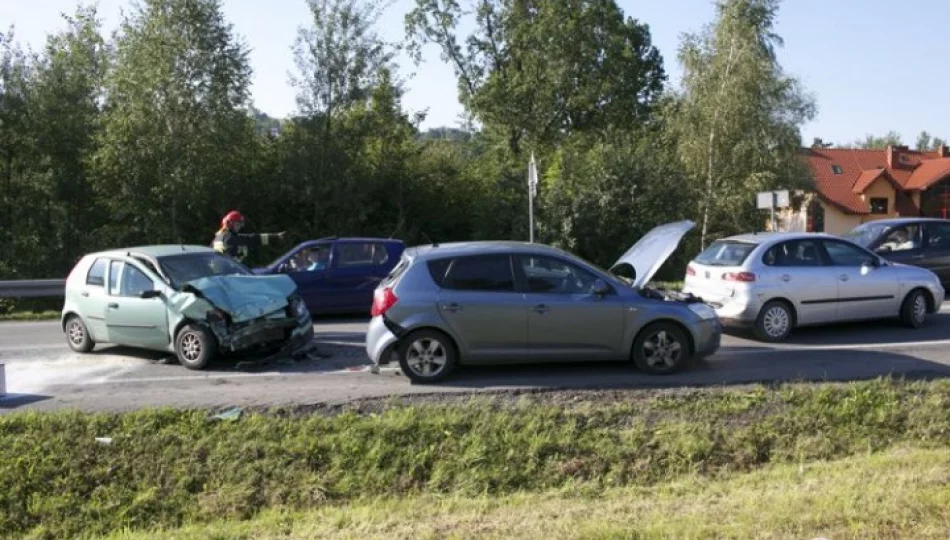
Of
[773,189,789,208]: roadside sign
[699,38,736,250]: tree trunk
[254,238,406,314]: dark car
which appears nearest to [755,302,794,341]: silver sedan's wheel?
[254,238,406,314]: dark car

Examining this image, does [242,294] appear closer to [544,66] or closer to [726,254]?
[726,254]

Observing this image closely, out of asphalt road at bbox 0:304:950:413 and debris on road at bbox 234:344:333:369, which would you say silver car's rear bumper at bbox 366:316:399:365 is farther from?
debris on road at bbox 234:344:333:369

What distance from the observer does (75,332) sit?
11.4 metres

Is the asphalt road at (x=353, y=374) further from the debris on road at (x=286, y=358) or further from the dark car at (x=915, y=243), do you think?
the dark car at (x=915, y=243)

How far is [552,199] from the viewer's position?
89.5 ft

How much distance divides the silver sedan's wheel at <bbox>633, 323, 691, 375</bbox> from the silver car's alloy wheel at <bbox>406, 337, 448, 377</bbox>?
86.7 inches

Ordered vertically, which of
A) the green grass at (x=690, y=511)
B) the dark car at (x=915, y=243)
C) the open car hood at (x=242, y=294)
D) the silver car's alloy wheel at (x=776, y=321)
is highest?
the dark car at (x=915, y=243)

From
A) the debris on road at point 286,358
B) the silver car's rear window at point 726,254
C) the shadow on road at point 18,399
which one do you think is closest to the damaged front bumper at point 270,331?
the debris on road at point 286,358

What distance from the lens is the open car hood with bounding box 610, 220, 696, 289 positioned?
31.2ft

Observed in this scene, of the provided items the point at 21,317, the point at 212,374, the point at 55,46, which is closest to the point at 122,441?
the point at 212,374

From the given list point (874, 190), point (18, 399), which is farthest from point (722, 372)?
point (874, 190)

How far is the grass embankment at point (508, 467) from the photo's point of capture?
5.33 meters

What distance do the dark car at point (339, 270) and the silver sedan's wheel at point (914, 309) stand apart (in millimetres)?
8534

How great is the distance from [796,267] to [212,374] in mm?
7887
